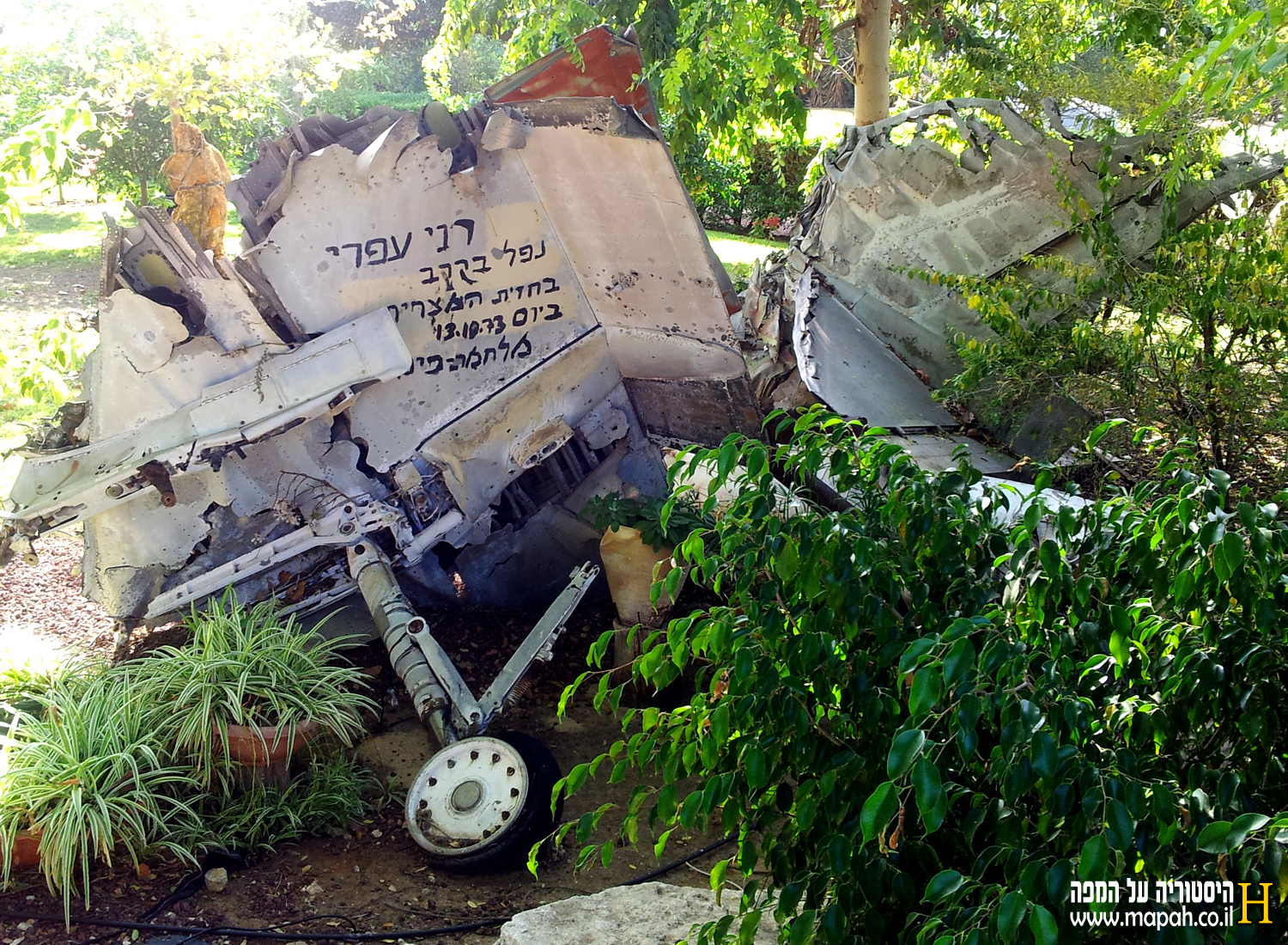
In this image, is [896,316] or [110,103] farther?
[110,103]

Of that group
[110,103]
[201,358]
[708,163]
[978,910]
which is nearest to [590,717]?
[201,358]

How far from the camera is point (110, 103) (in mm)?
10172

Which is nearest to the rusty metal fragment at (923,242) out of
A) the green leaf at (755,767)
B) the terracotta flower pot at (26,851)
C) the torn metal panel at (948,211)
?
the torn metal panel at (948,211)

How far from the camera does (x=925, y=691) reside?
1.58 m

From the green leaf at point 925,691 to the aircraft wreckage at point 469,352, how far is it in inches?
103

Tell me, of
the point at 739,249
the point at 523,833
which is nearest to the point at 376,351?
the point at 523,833

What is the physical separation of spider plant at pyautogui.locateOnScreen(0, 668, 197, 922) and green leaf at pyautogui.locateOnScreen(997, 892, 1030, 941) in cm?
327

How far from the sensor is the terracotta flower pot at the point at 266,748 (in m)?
4.05

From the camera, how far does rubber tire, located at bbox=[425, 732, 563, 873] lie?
3793 mm

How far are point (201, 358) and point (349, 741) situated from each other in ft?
6.25

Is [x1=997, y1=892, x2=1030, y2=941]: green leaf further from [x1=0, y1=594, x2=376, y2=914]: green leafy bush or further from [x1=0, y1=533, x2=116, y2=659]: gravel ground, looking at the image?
[x1=0, y1=533, x2=116, y2=659]: gravel ground

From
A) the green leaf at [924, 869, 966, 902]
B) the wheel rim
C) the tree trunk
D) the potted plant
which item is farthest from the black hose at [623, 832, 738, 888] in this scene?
the tree trunk

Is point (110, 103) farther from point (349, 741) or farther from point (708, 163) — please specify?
point (349, 741)

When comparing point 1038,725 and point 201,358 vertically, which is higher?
point 201,358
